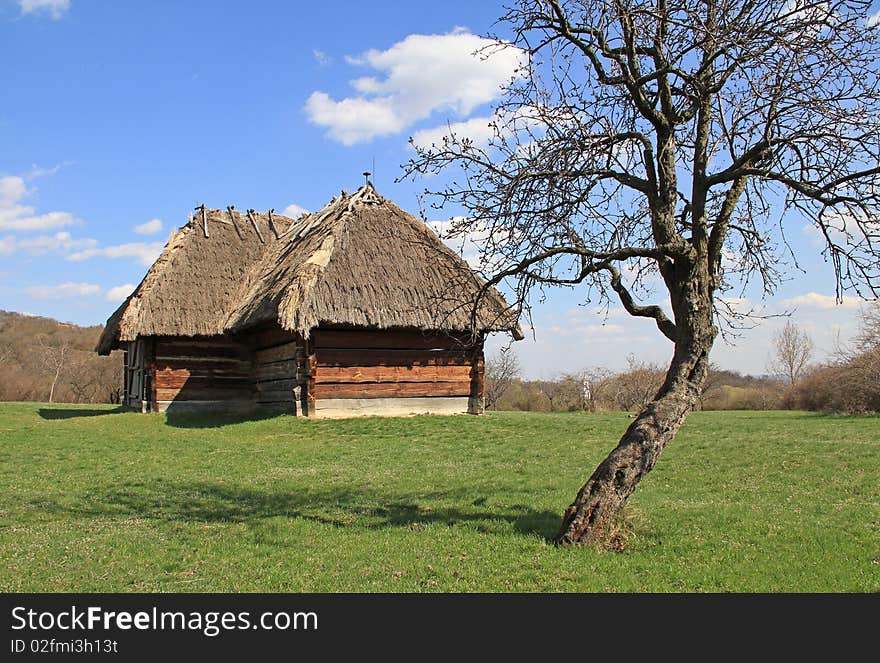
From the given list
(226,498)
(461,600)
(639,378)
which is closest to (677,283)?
(461,600)

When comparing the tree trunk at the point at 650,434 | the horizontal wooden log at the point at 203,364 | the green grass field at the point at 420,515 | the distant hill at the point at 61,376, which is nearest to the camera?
the green grass field at the point at 420,515

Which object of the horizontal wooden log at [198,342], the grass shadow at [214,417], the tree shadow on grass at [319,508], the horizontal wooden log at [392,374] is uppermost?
the horizontal wooden log at [198,342]

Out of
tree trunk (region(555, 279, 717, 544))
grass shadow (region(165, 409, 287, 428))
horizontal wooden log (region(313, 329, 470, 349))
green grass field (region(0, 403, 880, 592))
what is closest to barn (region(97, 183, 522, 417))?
horizontal wooden log (region(313, 329, 470, 349))

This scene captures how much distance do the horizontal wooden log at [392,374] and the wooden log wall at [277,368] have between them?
2.19ft

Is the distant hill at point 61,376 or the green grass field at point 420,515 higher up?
the distant hill at point 61,376

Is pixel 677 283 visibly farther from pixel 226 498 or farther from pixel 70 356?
pixel 70 356

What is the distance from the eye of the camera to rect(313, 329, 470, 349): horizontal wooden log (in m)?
17.3

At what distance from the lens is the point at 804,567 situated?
5824 millimetres

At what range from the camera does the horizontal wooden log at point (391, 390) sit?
17.3m

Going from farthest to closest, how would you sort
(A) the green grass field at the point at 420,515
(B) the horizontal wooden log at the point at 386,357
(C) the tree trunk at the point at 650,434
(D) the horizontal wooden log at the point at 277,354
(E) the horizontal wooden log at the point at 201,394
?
(E) the horizontal wooden log at the point at 201,394
(D) the horizontal wooden log at the point at 277,354
(B) the horizontal wooden log at the point at 386,357
(C) the tree trunk at the point at 650,434
(A) the green grass field at the point at 420,515

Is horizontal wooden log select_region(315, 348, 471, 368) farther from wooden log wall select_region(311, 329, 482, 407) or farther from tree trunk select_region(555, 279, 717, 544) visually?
tree trunk select_region(555, 279, 717, 544)

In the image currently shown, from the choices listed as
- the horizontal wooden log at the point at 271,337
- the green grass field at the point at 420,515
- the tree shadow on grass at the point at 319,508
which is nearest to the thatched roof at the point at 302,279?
the horizontal wooden log at the point at 271,337

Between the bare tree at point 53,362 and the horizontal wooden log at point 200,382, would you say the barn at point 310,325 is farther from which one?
the bare tree at point 53,362

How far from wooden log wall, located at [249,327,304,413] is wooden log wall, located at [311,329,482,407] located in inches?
19.3
